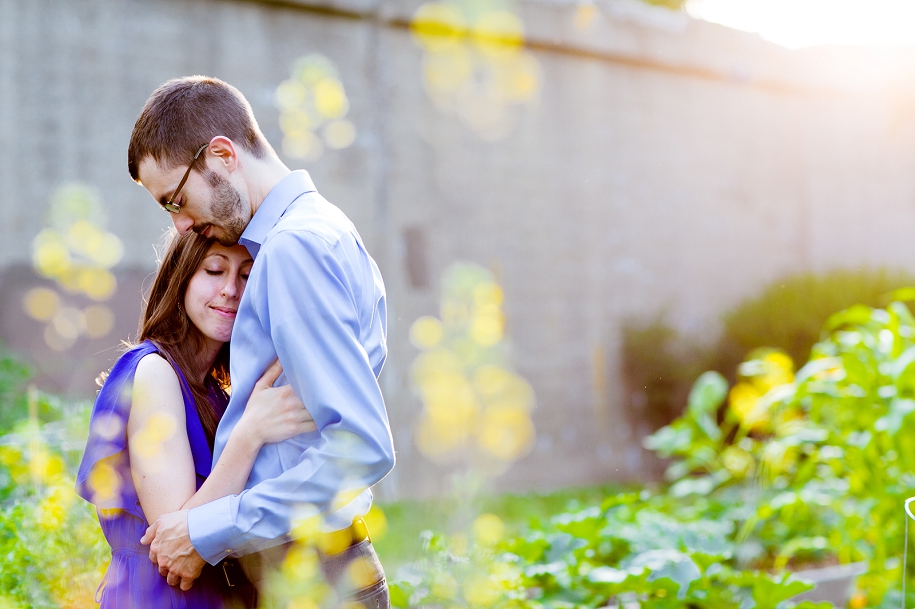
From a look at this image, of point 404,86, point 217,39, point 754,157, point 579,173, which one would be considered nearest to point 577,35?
point 579,173

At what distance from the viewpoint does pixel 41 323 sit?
485cm

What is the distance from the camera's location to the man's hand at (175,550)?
145cm

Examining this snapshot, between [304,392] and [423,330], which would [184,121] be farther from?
[423,330]

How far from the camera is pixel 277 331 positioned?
139 cm

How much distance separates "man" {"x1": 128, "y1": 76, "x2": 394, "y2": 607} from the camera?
53.9 inches

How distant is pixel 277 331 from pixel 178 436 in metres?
0.36

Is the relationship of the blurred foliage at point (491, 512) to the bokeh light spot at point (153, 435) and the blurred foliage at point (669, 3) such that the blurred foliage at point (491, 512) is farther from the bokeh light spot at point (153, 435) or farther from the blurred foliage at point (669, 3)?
the blurred foliage at point (669, 3)

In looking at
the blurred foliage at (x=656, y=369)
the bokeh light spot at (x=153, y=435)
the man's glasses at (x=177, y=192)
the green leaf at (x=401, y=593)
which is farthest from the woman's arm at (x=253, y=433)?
the blurred foliage at (x=656, y=369)

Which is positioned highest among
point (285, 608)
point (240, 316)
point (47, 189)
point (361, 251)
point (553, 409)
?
point (47, 189)

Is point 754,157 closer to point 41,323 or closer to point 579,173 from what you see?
point 579,173

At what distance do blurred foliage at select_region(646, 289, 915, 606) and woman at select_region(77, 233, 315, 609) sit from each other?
7.83ft

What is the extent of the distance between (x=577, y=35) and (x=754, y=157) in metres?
2.57

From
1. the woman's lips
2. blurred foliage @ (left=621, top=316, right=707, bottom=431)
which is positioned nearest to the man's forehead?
the woman's lips

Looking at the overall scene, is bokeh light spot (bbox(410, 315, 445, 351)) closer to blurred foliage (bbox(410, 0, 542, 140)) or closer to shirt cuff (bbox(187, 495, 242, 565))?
blurred foliage (bbox(410, 0, 542, 140))
